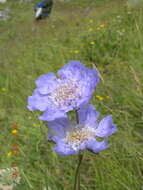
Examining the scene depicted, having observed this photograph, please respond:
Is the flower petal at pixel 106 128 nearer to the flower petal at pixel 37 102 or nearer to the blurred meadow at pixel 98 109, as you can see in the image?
the flower petal at pixel 37 102

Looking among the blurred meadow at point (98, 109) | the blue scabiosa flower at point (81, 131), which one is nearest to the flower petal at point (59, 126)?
the blue scabiosa flower at point (81, 131)

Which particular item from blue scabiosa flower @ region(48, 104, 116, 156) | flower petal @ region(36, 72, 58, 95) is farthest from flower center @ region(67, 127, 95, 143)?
flower petal @ region(36, 72, 58, 95)

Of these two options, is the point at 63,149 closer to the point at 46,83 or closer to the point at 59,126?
the point at 59,126

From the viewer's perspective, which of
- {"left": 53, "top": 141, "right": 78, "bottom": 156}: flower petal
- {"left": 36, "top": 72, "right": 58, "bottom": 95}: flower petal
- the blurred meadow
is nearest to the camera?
{"left": 53, "top": 141, "right": 78, "bottom": 156}: flower petal

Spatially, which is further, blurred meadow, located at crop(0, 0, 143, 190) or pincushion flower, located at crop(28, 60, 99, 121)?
blurred meadow, located at crop(0, 0, 143, 190)

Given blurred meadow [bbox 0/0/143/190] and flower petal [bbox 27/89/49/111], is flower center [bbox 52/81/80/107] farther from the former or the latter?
blurred meadow [bbox 0/0/143/190]

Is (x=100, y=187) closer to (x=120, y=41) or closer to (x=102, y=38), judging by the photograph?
(x=120, y=41)
